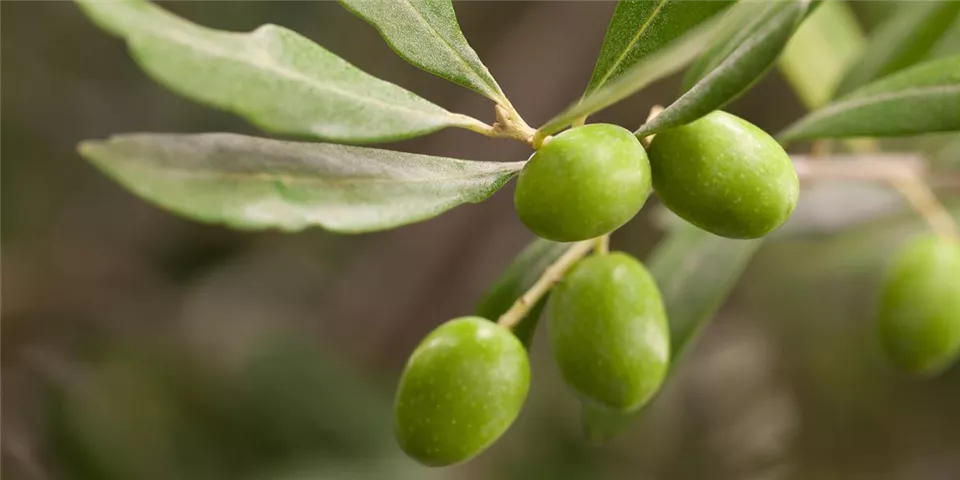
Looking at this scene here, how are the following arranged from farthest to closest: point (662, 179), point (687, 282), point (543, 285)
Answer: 1. point (687, 282)
2. point (543, 285)
3. point (662, 179)

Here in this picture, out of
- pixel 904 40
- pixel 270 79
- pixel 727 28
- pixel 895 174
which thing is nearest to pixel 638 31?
pixel 727 28

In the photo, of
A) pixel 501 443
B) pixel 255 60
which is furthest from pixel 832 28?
pixel 501 443

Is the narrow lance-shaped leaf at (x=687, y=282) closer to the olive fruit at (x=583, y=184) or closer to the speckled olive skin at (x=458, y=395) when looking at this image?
the speckled olive skin at (x=458, y=395)

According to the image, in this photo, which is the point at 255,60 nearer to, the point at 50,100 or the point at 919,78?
the point at 919,78

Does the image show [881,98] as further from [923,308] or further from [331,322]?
[331,322]

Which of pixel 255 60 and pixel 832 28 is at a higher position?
pixel 255 60

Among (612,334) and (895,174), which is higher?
(612,334)

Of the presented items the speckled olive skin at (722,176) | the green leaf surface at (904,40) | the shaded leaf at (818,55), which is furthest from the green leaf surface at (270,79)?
the shaded leaf at (818,55)
